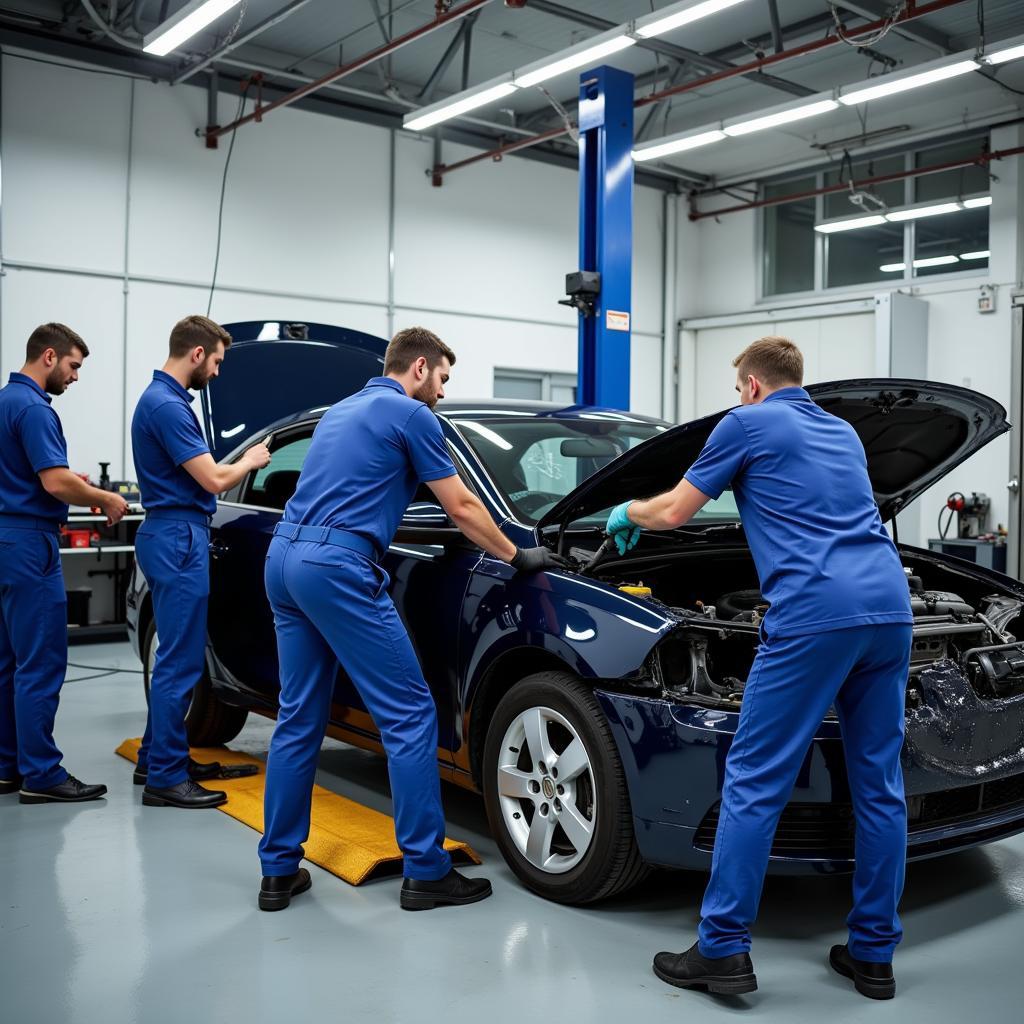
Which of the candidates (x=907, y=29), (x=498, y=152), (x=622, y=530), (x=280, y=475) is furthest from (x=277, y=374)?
(x=498, y=152)

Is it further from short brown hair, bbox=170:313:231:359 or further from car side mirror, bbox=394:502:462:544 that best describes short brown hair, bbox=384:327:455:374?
short brown hair, bbox=170:313:231:359

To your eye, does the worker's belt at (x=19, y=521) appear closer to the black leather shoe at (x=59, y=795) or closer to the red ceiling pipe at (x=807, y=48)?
the black leather shoe at (x=59, y=795)

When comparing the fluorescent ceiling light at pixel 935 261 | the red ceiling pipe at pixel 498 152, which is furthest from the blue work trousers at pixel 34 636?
the fluorescent ceiling light at pixel 935 261

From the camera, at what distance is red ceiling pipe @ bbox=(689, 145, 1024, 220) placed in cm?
1107

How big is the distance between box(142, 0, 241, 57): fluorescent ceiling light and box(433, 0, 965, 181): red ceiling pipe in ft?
9.52

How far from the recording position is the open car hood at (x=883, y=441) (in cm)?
306

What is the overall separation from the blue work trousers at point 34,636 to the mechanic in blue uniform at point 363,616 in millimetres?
1414

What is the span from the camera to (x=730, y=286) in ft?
46.2

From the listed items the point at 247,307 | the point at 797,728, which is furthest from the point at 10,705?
the point at 247,307

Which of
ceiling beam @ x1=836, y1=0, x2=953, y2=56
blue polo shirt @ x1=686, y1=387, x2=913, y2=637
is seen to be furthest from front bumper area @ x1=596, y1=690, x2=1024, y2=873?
ceiling beam @ x1=836, y1=0, x2=953, y2=56

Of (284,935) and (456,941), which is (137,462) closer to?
(284,935)

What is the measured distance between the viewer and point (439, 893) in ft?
10.6

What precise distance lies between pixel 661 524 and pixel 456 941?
1219 mm

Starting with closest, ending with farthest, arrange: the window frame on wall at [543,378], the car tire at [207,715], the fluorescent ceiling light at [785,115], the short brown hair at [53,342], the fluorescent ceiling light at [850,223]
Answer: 1. the short brown hair at [53,342]
2. the car tire at [207,715]
3. the fluorescent ceiling light at [785,115]
4. the fluorescent ceiling light at [850,223]
5. the window frame on wall at [543,378]
